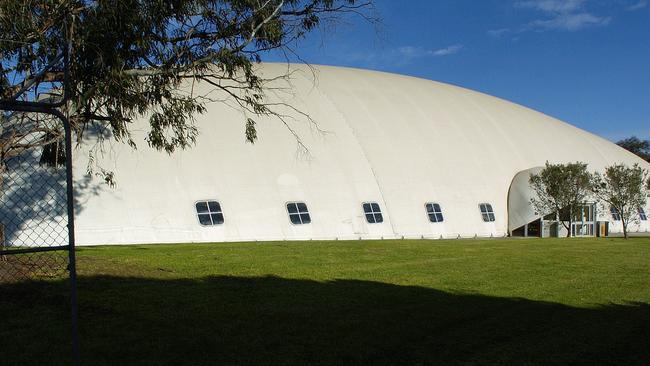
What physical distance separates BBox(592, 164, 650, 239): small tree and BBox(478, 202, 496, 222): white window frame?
7.68 meters

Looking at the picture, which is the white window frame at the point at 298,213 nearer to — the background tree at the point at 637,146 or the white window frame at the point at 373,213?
the white window frame at the point at 373,213

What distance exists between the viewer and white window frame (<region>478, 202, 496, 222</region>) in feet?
106

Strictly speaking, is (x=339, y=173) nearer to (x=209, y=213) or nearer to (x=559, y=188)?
(x=209, y=213)

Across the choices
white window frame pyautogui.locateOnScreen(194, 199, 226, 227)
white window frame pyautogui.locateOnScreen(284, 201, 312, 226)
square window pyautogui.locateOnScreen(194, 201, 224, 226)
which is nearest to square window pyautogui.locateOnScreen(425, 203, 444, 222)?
white window frame pyautogui.locateOnScreen(284, 201, 312, 226)

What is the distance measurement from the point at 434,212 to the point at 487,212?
4.27 m

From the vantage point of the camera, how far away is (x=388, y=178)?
2941 centimetres

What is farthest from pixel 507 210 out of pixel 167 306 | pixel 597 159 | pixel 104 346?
pixel 104 346

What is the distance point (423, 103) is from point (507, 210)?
8.50m

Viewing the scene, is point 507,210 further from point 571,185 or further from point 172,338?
point 172,338

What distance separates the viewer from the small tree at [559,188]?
33438mm

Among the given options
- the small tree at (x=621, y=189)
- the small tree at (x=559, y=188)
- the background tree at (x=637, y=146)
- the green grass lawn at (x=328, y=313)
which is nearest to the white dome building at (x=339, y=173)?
the small tree at (x=559, y=188)

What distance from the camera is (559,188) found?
3344 centimetres

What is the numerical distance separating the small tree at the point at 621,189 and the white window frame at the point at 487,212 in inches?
302

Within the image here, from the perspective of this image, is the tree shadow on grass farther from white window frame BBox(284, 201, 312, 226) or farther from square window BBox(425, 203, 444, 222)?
square window BBox(425, 203, 444, 222)
